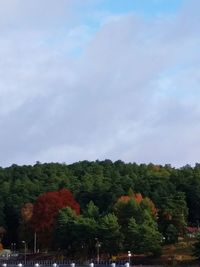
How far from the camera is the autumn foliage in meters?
114

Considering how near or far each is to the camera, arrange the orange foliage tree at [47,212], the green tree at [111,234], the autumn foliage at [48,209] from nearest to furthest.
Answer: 1. the green tree at [111,234]
2. the orange foliage tree at [47,212]
3. the autumn foliage at [48,209]

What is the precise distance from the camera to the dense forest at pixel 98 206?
310 ft

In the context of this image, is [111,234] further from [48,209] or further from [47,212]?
[48,209]

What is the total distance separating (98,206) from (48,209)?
10.6m

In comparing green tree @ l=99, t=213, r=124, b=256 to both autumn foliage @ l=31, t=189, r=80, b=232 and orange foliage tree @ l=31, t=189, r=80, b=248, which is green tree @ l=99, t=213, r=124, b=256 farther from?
autumn foliage @ l=31, t=189, r=80, b=232

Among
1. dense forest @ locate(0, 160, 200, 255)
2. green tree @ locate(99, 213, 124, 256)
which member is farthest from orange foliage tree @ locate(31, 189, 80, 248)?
green tree @ locate(99, 213, 124, 256)

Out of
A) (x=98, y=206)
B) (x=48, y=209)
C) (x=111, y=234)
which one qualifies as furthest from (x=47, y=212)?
(x=111, y=234)

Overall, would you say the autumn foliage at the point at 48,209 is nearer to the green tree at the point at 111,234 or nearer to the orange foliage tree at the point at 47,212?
→ the orange foliage tree at the point at 47,212

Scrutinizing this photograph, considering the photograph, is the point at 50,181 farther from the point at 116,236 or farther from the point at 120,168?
the point at 116,236

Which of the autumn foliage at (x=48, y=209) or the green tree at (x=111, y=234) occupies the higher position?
the autumn foliage at (x=48, y=209)

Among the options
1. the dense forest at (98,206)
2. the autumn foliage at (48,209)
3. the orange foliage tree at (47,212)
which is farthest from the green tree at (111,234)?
the autumn foliage at (48,209)

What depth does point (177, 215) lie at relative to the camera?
317 feet

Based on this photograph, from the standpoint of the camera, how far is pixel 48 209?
378 ft

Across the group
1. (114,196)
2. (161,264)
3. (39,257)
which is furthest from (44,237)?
(161,264)
